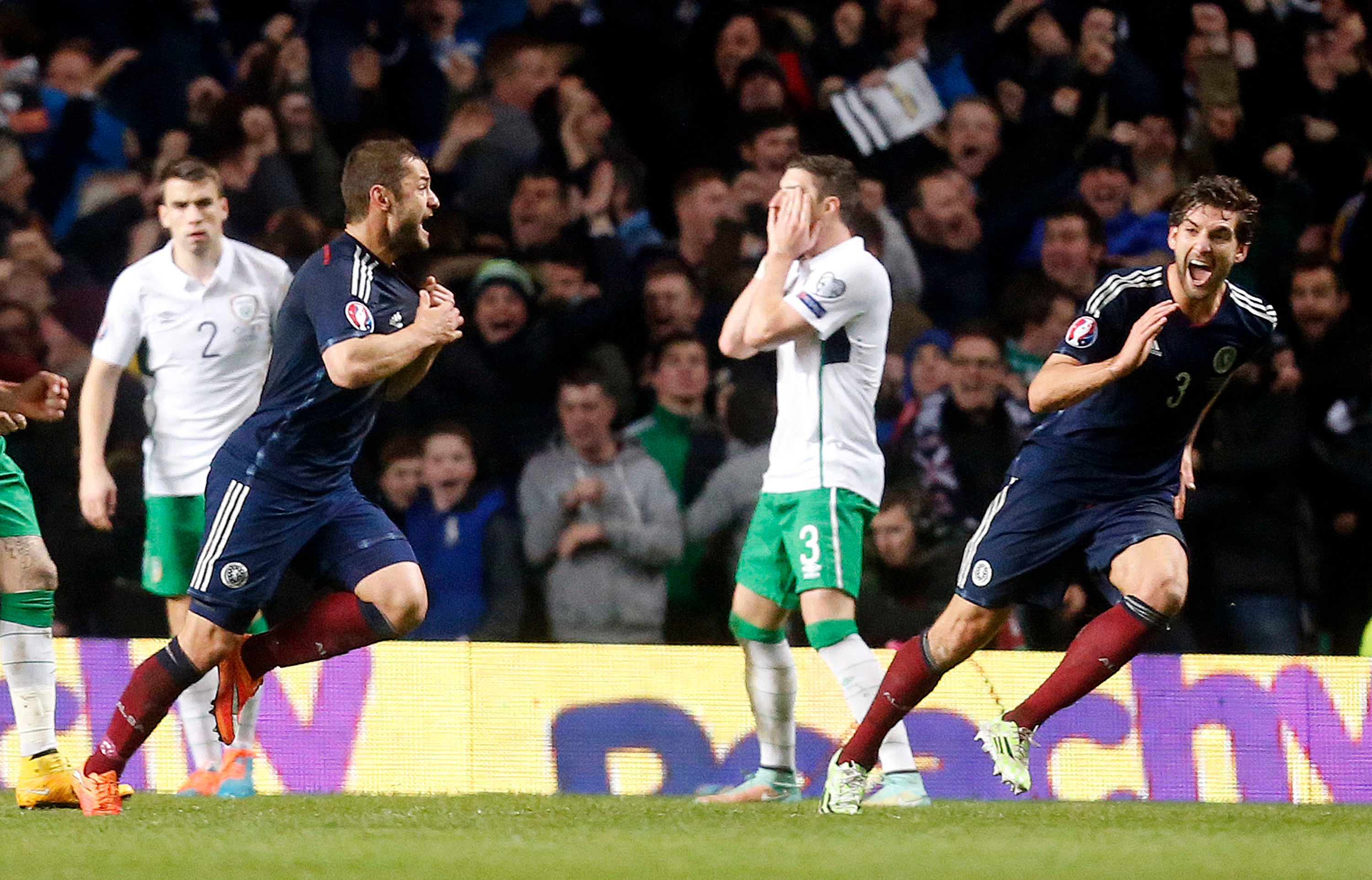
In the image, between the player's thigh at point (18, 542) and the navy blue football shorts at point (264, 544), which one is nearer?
the navy blue football shorts at point (264, 544)

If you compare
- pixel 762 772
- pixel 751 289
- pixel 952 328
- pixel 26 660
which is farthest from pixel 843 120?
pixel 26 660

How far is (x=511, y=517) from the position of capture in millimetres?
8180

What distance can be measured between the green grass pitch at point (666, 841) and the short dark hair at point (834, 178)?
1.82 meters

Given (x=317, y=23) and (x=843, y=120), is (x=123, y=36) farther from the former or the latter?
(x=843, y=120)

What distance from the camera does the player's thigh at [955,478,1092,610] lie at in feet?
18.0

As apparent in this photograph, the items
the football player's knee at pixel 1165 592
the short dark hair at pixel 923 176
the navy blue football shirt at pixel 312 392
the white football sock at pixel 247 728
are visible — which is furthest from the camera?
the short dark hair at pixel 923 176

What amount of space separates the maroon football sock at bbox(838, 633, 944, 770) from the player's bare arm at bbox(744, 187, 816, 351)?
3.21ft

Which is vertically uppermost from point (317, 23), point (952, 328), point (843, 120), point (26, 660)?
point (317, 23)

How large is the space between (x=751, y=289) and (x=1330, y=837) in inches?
88.0

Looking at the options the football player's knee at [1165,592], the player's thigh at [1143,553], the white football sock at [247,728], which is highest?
the player's thigh at [1143,553]

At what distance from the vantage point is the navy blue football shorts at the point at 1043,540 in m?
5.47

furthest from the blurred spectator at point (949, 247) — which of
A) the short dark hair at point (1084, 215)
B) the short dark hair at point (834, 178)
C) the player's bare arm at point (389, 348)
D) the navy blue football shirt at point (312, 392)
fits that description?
the player's bare arm at point (389, 348)

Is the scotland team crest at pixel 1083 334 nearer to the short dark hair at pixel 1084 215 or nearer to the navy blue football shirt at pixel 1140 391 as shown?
the navy blue football shirt at pixel 1140 391

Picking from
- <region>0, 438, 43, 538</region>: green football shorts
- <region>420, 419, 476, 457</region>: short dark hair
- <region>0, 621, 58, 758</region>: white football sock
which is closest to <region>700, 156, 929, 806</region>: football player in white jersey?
<region>0, 621, 58, 758</region>: white football sock
